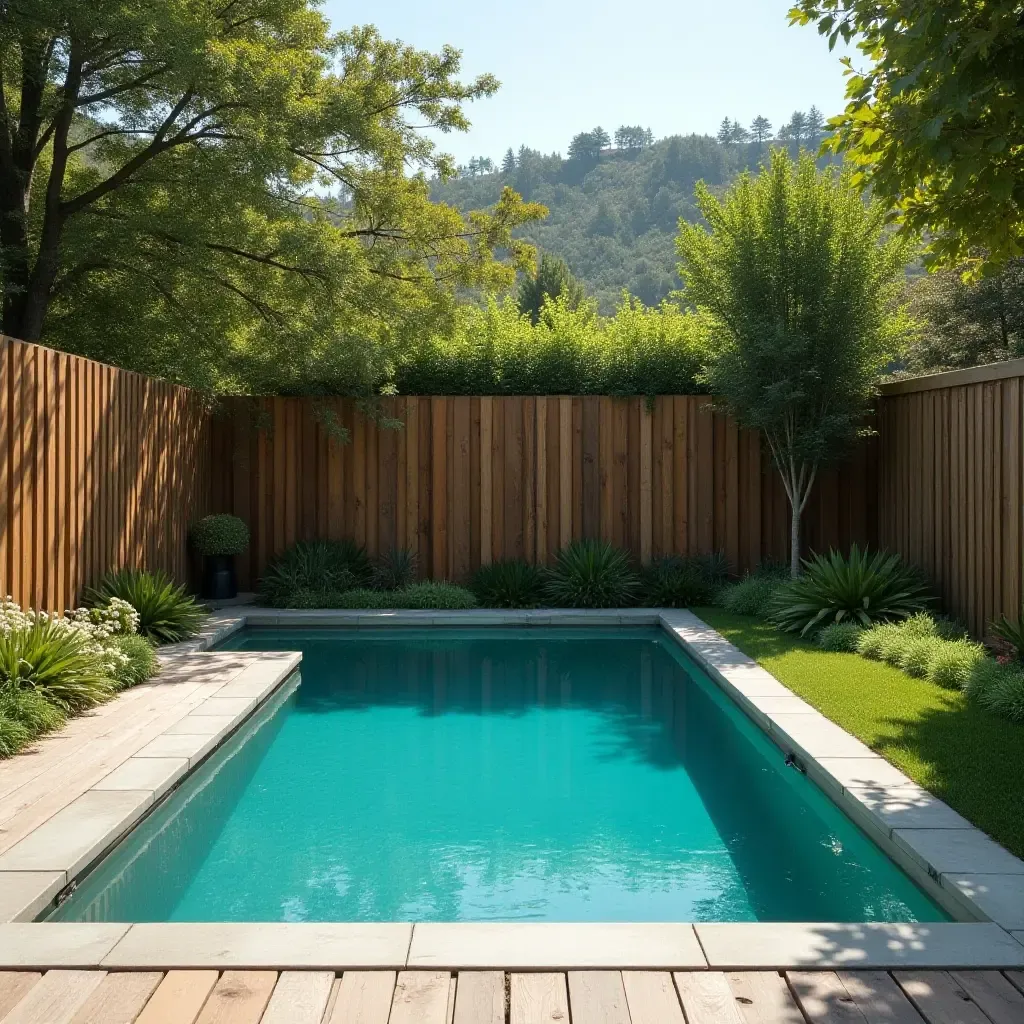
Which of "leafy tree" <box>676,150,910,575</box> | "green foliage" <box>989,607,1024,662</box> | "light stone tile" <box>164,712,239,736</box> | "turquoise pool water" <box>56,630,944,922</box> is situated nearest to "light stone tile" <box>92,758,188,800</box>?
"turquoise pool water" <box>56,630,944,922</box>

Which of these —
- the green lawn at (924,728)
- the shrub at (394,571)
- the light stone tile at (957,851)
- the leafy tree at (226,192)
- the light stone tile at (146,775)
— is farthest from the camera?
the shrub at (394,571)

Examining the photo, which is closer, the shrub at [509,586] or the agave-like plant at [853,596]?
the agave-like plant at [853,596]

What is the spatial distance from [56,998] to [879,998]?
77.4 inches

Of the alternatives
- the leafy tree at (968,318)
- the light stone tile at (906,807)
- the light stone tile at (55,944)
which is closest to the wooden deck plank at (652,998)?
the light stone tile at (55,944)

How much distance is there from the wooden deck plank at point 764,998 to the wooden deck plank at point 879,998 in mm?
154

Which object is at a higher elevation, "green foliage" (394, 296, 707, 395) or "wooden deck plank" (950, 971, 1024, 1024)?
"green foliage" (394, 296, 707, 395)

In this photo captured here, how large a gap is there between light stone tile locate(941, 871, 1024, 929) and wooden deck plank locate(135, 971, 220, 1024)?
7.03ft

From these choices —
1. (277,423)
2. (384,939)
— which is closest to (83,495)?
(277,423)

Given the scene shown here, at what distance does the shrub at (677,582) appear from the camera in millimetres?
10703

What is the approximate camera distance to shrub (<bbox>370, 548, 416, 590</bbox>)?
36.6ft

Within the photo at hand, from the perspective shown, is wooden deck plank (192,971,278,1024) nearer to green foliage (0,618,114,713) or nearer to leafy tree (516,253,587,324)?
green foliage (0,618,114,713)

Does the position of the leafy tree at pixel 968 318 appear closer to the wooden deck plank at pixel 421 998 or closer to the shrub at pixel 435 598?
the shrub at pixel 435 598

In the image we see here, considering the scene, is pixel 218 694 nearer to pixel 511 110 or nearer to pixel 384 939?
pixel 384 939

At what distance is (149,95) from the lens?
33.6 ft
